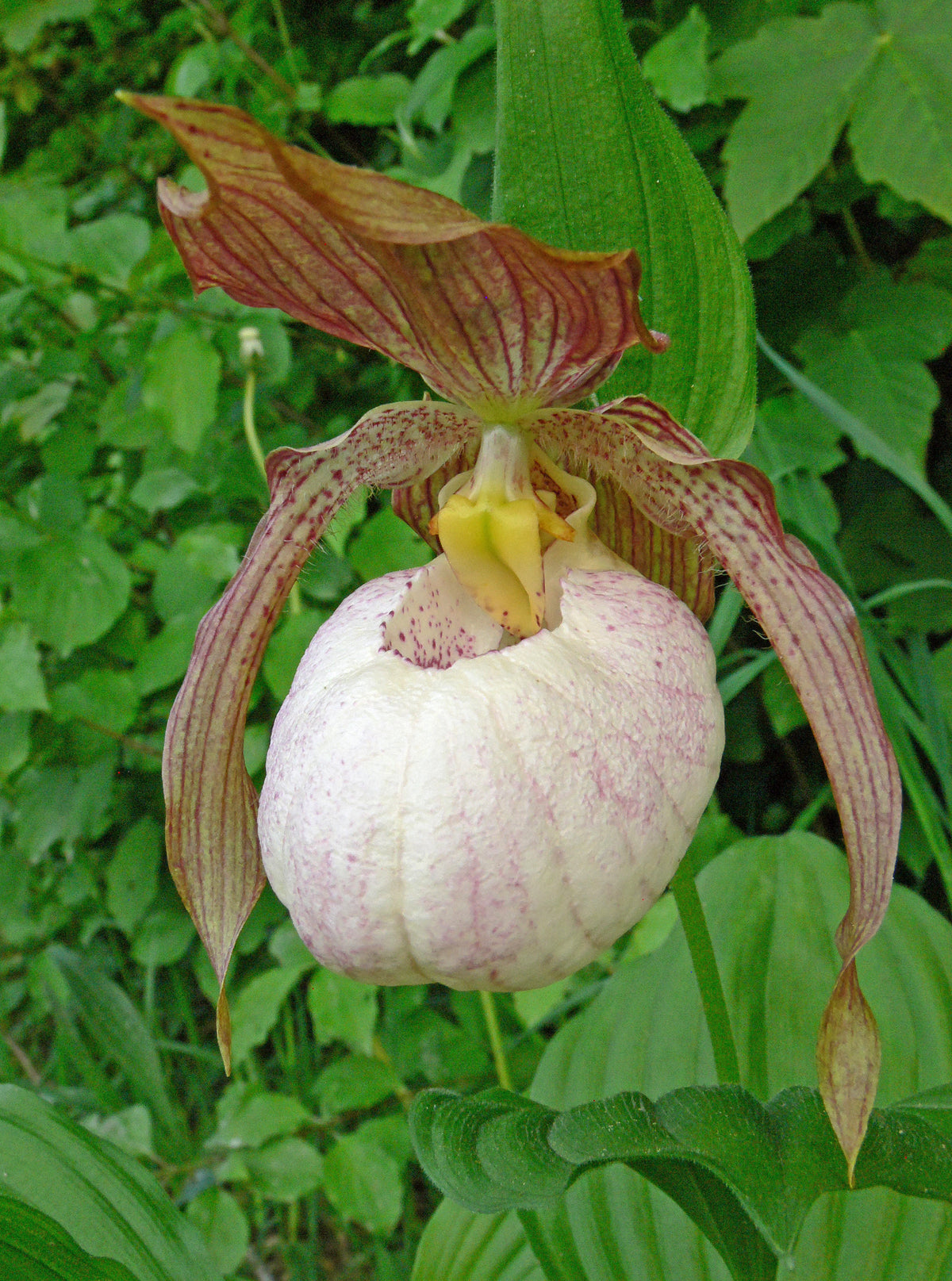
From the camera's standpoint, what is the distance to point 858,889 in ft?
1.81

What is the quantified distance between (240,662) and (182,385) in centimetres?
68

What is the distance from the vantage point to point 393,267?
0.50 metres

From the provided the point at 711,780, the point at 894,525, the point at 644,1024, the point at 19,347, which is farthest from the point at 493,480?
the point at 19,347

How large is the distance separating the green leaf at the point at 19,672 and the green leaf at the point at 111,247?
45cm

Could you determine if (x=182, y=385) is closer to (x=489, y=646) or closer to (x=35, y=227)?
(x=35, y=227)

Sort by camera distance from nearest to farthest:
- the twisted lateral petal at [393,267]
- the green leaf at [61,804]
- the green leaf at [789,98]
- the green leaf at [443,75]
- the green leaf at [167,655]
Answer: the twisted lateral petal at [393,267]
the green leaf at [789,98]
the green leaf at [443,75]
the green leaf at [167,655]
the green leaf at [61,804]

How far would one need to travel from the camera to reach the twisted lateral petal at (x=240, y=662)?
2.19 ft

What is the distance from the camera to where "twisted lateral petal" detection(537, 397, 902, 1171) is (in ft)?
1.79

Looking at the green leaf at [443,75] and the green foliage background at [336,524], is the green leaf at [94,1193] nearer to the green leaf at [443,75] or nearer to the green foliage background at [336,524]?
the green foliage background at [336,524]

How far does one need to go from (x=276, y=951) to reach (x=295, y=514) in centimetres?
77

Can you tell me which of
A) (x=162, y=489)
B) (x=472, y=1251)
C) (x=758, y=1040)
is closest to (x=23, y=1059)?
(x=162, y=489)

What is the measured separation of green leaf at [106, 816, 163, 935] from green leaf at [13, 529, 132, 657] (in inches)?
14.0

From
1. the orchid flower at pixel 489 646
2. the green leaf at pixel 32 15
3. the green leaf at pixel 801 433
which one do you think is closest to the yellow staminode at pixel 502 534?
the orchid flower at pixel 489 646

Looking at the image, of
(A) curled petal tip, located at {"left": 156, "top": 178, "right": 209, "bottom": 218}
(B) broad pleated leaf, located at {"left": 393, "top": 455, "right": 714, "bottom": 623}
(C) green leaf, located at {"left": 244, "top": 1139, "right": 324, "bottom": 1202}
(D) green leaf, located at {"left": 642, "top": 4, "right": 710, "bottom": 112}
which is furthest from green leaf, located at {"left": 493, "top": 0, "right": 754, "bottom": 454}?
(C) green leaf, located at {"left": 244, "top": 1139, "right": 324, "bottom": 1202}
